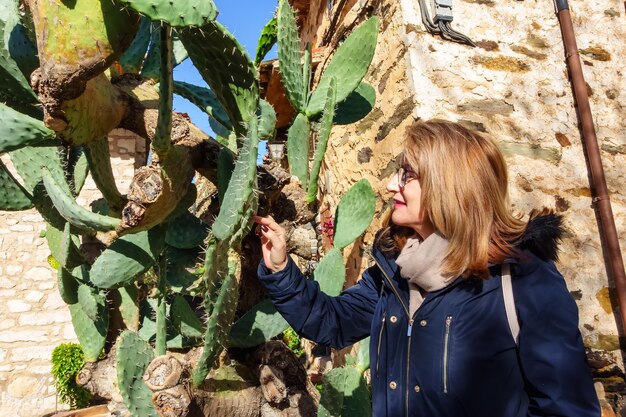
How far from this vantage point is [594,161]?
230 cm

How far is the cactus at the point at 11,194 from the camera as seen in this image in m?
1.61

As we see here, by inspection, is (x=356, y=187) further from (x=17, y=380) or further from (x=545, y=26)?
(x=17, y=380)

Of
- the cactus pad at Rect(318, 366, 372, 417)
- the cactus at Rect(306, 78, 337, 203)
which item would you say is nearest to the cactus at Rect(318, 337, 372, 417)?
the cactus pad at Rect(318, 366, 372, 417)

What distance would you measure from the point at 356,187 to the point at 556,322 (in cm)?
116

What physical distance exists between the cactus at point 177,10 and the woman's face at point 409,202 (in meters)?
0.53

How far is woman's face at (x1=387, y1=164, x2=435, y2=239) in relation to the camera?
1.07 metres

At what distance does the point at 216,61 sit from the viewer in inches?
47.6

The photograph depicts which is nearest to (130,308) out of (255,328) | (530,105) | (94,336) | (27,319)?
(94,336)

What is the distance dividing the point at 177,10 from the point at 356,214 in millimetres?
1149

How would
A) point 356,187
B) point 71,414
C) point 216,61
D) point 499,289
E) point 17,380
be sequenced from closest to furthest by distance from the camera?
1. point 499,289
2. point 216,61
3. point 356,187
4. point 71,414
5. point 17,380

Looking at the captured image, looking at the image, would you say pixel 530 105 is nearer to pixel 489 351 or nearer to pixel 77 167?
pixel 489 351

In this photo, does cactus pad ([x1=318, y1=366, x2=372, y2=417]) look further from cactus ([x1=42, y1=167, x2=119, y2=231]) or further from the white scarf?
cactus ([x1=42, y1=167, x2=119, y2=231])

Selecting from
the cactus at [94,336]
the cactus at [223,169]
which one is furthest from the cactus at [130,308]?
the cactus at [223,169]

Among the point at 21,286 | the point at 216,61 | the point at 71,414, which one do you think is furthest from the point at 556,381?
the point at 21,286
